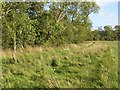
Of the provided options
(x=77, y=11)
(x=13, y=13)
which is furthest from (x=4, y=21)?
(x=77, y=11)

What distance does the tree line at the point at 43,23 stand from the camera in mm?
19250

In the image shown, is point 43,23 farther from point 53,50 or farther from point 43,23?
point 53,50

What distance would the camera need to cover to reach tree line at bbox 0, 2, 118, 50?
1925 centimetres

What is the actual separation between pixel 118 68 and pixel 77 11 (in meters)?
23.0

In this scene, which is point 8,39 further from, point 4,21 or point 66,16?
point 66,16

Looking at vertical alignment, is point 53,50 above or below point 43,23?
below

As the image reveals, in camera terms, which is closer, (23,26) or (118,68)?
(118,68)

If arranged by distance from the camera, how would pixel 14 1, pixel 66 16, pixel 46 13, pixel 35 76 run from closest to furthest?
pixel 35 76, pixel 14 1, pixel 46 13, pixel 66 16

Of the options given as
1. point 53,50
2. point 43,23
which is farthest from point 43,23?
point 53,50

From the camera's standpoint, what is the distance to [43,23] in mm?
23781

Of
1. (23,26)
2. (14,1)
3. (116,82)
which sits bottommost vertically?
(116,82)

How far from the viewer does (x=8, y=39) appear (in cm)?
1917

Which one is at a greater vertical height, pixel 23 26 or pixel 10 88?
pixel 23 26

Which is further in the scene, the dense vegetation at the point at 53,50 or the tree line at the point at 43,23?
the tree line at the point at 43,23
